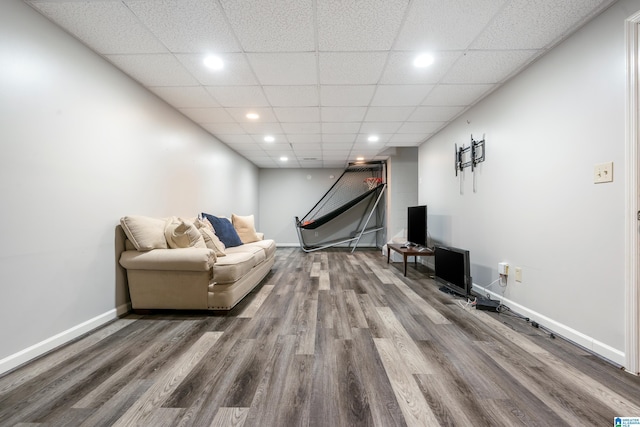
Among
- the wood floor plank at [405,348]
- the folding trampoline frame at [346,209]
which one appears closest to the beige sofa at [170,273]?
the wood floor plank at [405,348]

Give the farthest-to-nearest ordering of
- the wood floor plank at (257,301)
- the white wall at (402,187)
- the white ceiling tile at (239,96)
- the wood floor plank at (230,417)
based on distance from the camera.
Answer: the white wall at (402,187) < the white ceiling tile at (239,96) < the wood floor plank at (257,301) < the wood floor plank at (230,417)

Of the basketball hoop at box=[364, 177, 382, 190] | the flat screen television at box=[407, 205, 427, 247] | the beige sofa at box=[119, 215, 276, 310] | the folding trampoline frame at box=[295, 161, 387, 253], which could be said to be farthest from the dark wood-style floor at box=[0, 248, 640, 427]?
the basketball hoop at box=[364, 177, 382, 190]

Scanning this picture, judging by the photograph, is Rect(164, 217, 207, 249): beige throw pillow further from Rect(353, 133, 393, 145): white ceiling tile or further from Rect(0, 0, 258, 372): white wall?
Rect(353, 133, 393, 145): white ceiling tile

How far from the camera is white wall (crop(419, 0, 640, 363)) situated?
1537mm

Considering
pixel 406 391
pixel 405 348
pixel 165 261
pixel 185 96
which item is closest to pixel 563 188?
pixel 405 348

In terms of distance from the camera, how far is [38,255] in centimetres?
156

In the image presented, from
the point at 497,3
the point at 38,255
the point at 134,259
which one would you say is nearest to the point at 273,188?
the point at 134,259

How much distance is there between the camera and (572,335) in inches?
69.3

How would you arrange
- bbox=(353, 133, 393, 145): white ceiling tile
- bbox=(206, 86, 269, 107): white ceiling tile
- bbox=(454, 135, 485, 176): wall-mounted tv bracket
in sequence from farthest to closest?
bbox=(353, 133, 393, 145): white ceiling tile → bbox=(454, 135, 485, 176): wall-mounted tv bracket → bbox=(206, 86, 269, 107): white ceiling tile

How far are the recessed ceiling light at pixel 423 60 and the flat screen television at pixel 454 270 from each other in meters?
1.97

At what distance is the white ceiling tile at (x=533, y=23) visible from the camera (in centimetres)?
155

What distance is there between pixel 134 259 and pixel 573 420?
3022mm

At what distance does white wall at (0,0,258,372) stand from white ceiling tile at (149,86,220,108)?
161 millimetres

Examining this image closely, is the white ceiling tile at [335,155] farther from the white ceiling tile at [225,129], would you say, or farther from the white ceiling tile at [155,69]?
the white ceiling tile at [155,69]
